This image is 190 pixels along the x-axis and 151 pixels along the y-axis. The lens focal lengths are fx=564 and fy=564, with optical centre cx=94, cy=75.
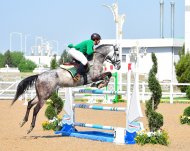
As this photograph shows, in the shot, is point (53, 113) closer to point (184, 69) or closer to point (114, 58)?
point (114, 58)

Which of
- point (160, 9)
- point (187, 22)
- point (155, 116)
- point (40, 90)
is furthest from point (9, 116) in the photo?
point (160, 9)

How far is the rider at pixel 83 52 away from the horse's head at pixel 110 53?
197mm

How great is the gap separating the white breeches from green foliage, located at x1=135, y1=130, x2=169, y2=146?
6.21 feet

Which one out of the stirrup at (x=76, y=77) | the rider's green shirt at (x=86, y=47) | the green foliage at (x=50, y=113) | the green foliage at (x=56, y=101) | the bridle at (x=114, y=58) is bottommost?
the green foliage at (x=50, y=113)

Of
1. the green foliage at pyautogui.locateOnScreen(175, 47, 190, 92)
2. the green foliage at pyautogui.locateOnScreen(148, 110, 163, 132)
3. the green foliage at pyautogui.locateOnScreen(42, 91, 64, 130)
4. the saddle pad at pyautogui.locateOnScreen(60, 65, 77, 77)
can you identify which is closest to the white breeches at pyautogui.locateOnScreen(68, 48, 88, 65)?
the saddle pad at pyautogui.locateOnScreen(60, 65, 77, 77)

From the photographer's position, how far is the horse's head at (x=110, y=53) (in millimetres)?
11633

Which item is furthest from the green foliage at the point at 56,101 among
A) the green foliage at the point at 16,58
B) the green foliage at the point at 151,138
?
the green foliage at the point at 16,58

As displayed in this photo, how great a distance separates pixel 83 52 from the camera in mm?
11906

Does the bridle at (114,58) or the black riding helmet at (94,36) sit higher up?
the black riding helmet at (94,36)

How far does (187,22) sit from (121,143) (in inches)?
1282

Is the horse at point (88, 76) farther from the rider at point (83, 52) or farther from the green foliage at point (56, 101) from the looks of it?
the green foliage at point (56, 101)

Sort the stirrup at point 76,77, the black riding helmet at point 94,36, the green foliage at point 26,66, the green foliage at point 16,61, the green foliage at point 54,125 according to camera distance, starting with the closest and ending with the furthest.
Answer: the stirrup at point 76,77 → the black riding helmet at point 94,36 → the green foliage at point 54,125 → the green foliage at point 26,66 → the green foliage at point 16,61

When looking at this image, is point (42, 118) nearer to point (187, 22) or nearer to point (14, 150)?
point (14, 150)

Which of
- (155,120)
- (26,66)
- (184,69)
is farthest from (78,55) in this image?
(26,66)
